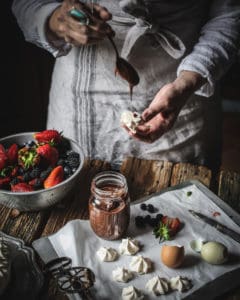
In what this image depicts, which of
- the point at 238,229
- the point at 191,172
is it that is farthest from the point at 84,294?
the point at 191,172

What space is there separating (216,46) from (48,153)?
627 millimetres

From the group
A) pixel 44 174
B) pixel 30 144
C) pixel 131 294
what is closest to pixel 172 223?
pixel 131 294

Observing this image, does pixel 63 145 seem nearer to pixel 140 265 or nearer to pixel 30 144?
pixel 30 144

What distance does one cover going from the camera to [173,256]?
992 mm

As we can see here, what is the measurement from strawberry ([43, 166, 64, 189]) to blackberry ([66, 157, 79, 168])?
0.06m

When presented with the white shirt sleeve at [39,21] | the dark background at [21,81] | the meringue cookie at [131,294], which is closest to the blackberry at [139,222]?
the meringue cookie at [131,294]

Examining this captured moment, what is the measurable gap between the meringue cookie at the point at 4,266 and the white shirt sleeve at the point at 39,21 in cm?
66

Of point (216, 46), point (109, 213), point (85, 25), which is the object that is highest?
point (85, 25)

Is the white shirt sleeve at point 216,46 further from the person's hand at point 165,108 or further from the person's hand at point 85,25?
the person's hand at point 85,25

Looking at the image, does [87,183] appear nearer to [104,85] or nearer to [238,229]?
[104,85]

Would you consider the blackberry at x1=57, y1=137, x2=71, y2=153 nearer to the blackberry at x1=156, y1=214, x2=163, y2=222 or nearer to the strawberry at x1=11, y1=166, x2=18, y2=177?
the strawberry at x1=11, y1=166, x2=18, y2=177

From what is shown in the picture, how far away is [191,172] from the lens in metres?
1.35

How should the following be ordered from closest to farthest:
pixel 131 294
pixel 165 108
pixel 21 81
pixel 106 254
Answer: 1. pixel 131 294
2. pixel 106 254
3. pixel 165 108
4. pixel 21 81

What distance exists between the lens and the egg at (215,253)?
3.29 ft
